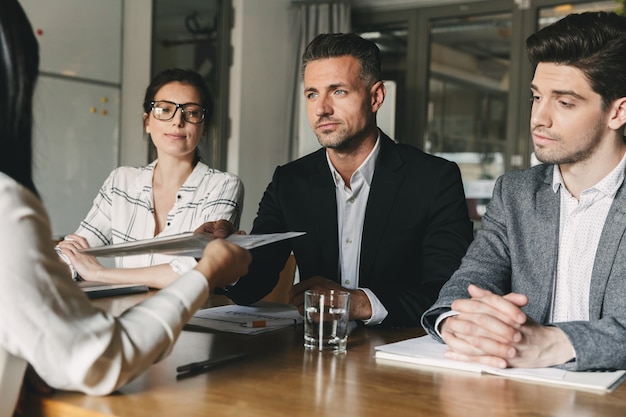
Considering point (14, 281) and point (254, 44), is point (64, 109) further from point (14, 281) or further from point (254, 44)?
point (14, 281)

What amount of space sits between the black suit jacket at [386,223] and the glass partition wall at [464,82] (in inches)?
136

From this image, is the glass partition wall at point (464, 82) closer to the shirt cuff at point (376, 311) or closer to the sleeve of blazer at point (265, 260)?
the sleeve of blazer at point (265, 260)

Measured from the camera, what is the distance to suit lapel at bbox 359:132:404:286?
6.74 ft

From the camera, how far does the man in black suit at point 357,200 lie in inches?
80.1

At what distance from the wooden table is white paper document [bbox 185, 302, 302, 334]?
226 mm

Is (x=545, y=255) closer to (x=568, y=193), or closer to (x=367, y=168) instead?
(x=568, y=193)

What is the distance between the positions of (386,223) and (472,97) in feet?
13.2

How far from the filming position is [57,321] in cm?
88

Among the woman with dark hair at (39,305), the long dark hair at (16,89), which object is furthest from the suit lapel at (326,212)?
the long dark hair at (16,89)

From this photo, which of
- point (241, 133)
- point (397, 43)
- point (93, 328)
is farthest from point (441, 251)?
point (397, 43)

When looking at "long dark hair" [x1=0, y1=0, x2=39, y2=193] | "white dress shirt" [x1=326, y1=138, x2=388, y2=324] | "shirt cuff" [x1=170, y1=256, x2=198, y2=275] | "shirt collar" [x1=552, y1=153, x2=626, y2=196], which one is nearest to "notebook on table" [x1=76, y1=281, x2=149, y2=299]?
"shirt cuff" [x1=170, y1=256, x2=198, y2=275]

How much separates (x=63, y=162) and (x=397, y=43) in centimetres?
306

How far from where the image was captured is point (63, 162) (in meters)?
4.07

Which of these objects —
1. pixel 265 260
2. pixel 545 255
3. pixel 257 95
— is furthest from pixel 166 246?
pixel 257 95
